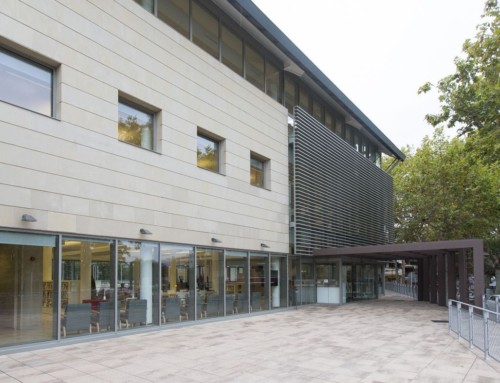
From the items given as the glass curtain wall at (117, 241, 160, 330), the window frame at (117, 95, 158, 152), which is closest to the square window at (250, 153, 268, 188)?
the window frame at (117, 95, 158, 152)

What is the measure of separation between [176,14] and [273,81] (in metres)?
6.37

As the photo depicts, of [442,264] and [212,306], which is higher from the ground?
[442,264]

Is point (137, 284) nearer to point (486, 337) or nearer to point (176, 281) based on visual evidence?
point (176, 281)

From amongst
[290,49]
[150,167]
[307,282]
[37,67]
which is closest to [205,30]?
[290,49]

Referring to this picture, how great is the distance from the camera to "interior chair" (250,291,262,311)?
1760cm

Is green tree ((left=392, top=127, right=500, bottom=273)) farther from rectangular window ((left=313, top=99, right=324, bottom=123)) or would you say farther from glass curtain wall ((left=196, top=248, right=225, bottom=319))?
glass curtain wall ((left=196, top=248, right=225, bottom=319))

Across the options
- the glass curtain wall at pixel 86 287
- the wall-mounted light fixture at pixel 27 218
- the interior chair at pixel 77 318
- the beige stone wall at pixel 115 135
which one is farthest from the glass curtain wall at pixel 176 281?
the wall-mounted light fixture at pixel 27 218

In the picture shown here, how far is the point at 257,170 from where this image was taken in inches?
736

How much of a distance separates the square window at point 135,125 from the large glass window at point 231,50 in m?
4.63

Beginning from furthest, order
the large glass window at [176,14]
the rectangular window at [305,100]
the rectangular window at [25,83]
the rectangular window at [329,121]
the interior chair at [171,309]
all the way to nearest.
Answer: the rectangular window at [329,121], the rectangular window at [305,100], the large glass window at [176,14], the interior chair at [171,309], the rectangular window at [25,83]

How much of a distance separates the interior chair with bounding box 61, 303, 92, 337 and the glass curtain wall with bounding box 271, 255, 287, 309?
371 inches

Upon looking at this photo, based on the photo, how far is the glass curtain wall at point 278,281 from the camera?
63.1ft

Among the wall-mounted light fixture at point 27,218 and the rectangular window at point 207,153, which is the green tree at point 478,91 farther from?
the wall-mounted light fixture at point 27,218

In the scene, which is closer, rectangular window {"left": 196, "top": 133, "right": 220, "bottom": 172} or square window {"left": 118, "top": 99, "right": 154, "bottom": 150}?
square window {"left": 118, "top": 99, "right": 154, "bottom": 150}
